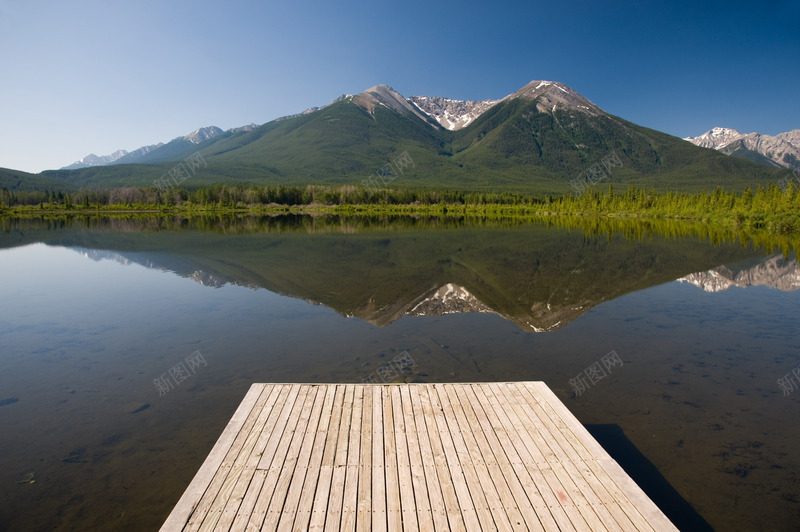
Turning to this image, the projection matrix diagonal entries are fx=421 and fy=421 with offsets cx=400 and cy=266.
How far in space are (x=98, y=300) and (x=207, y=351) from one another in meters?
12.3

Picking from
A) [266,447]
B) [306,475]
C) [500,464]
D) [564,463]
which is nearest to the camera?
[306,475]

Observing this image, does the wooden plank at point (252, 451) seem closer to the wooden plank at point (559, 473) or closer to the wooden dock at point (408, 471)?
the wooden dock at point (408, 471)

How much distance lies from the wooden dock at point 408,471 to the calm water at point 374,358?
2.09 metres

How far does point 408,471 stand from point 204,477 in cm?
326

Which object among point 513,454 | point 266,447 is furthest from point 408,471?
point 266,447

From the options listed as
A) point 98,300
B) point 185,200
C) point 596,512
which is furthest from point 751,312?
point 185,200

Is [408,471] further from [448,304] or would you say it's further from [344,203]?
[344,203]

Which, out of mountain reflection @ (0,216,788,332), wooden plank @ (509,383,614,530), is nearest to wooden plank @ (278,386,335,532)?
wooden plank @ (509,383,614,530)

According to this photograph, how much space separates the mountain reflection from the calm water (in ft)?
1.02

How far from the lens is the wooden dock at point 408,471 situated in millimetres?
5914

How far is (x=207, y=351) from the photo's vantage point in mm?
15602

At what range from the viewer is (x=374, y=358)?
48.6ft

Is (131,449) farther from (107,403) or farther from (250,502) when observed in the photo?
(250,502)

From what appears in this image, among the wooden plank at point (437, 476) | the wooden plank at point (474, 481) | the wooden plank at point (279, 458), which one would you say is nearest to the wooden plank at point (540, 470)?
the wooden plank at point (474, 481)
